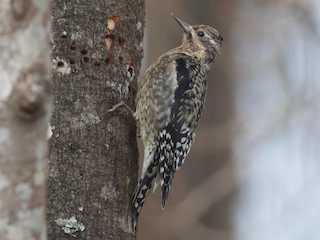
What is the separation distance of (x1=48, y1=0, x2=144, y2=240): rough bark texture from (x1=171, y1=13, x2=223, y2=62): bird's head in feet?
4.74

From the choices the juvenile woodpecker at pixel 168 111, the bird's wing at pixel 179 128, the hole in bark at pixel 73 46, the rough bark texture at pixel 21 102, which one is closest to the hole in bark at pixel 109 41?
the hole in bark at pixel 73 46

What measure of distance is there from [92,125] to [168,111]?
3.84 ft

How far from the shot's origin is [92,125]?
4.25m

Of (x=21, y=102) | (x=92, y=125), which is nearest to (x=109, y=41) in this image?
(x=92, y=125)

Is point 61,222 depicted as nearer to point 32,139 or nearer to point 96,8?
point 96,8

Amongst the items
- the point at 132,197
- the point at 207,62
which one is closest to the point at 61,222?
the point at 132,197

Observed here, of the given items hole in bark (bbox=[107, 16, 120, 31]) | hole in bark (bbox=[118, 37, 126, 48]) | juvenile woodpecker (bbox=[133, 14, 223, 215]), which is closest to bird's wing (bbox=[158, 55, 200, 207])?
juvenile woodpecker (bbox=[133, 14, 223, 215])

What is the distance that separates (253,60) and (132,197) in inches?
192

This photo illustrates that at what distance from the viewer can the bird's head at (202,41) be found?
607 cm

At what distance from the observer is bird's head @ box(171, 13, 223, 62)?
6070 millimetres

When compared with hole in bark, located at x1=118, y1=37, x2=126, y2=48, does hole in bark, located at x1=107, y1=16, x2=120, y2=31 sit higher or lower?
higher

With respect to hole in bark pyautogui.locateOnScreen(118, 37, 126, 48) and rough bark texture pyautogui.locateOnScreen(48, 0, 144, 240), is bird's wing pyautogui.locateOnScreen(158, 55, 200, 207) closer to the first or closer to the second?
rough bark texture pyautogui.locateOnScreen(48, 0, 144, 240)

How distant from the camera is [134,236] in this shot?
14.3 ft

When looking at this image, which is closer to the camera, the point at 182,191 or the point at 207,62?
the point at 207,62
